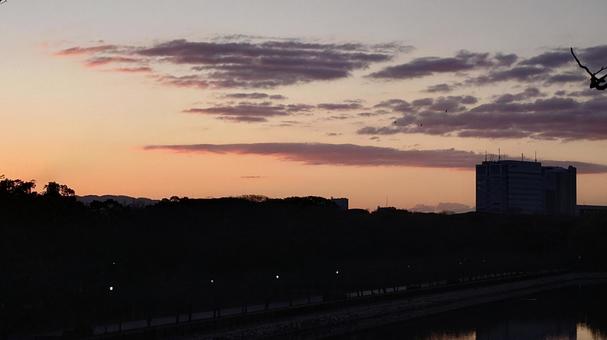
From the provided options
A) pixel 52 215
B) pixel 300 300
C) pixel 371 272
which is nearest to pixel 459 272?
pixel 371 272

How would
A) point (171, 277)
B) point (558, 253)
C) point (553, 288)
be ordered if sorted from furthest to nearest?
point (558, 253)
point (553, 288)
point (171, 277)

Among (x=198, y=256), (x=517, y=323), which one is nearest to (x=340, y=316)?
(x=517, y=323)

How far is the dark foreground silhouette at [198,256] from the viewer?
5722cm

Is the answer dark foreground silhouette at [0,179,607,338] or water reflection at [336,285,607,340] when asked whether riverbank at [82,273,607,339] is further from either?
dark foreground silhouette at [0,179,607,338]

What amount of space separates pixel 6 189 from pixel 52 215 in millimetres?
5745

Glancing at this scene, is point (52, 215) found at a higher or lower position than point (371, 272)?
higher

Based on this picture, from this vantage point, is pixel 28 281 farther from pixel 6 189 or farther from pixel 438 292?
pixel 438 292

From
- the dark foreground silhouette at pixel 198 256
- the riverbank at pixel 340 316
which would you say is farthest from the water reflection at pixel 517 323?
the dark foreground silhouette at pixel 198 256

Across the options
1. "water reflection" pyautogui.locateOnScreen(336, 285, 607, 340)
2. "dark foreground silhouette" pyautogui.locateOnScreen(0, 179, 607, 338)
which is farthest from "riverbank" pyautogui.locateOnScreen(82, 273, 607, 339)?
"dark foreground silhouette" pyautogui.locateOnScreen(0, 179, 607, 338)

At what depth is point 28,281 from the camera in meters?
56.7

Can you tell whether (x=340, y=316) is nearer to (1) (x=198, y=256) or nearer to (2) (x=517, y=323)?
(2) (x=517, y=323)

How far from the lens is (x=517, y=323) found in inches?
3088

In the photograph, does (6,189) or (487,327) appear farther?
(6,189)

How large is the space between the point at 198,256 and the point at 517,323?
31.1 meters
